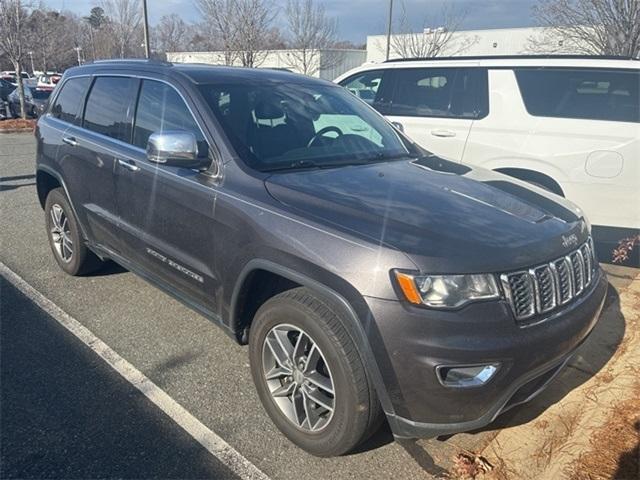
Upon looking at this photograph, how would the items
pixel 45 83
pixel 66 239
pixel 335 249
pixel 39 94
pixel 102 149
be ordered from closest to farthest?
pixel 335 249
pixel 102 149
pixel 66 239
pixel 39 94
pixel 45 83

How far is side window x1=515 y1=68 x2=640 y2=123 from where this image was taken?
191 inches

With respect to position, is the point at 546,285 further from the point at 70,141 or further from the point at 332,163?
the point at 70,141

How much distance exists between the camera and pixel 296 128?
3350mm

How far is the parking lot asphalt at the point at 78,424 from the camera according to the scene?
2480mm

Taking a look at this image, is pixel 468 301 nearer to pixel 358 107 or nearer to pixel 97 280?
pixel 358 107

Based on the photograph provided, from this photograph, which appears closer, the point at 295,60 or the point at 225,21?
the point at 225,21

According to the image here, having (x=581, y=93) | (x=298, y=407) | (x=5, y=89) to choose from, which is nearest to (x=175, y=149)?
(x=298, y=407)

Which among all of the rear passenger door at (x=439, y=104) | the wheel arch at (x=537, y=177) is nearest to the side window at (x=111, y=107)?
the rear passenger door at (x=439, y=104)

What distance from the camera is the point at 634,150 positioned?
4.69 m

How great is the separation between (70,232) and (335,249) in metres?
3.23

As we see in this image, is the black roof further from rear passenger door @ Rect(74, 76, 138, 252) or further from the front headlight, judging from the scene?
the front headlight

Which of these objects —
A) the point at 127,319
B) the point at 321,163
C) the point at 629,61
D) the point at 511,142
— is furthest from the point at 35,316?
the point at 629,61

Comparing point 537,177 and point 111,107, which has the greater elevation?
point 111,107

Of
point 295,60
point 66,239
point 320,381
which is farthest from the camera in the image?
point 295,60
